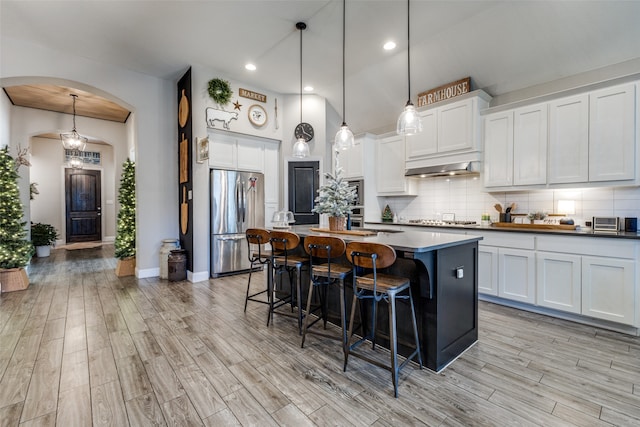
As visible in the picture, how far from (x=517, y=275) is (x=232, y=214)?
420 centimetres

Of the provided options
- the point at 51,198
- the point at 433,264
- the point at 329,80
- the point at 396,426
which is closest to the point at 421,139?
the point at 329,80

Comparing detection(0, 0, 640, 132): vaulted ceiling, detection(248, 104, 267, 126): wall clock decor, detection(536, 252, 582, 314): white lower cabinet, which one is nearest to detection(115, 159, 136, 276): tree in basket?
detection(0, 0, 640, 132): vaulted ceiling

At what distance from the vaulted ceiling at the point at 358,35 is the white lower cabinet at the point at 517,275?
2253 millimetres

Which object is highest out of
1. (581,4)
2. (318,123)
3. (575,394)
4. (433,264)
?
(581,4)

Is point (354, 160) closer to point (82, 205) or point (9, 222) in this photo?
point (9, 222)

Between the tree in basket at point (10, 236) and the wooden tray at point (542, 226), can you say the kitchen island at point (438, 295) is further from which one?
the tree in basket at point (10, 236)

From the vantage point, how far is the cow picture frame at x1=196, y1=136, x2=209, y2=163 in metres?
4.29

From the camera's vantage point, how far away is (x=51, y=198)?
8117 mm

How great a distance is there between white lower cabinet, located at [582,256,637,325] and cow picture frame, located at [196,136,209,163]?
4824 millimetres

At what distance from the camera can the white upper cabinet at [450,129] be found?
3816mm

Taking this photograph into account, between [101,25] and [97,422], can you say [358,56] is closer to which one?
[101,25]

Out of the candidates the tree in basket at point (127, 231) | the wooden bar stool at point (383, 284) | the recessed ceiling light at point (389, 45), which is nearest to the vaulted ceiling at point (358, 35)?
the recessed ceiling light at point (389, 45)

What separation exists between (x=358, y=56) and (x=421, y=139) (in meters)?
1.57

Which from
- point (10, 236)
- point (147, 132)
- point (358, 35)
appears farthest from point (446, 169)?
point (10, 236)
